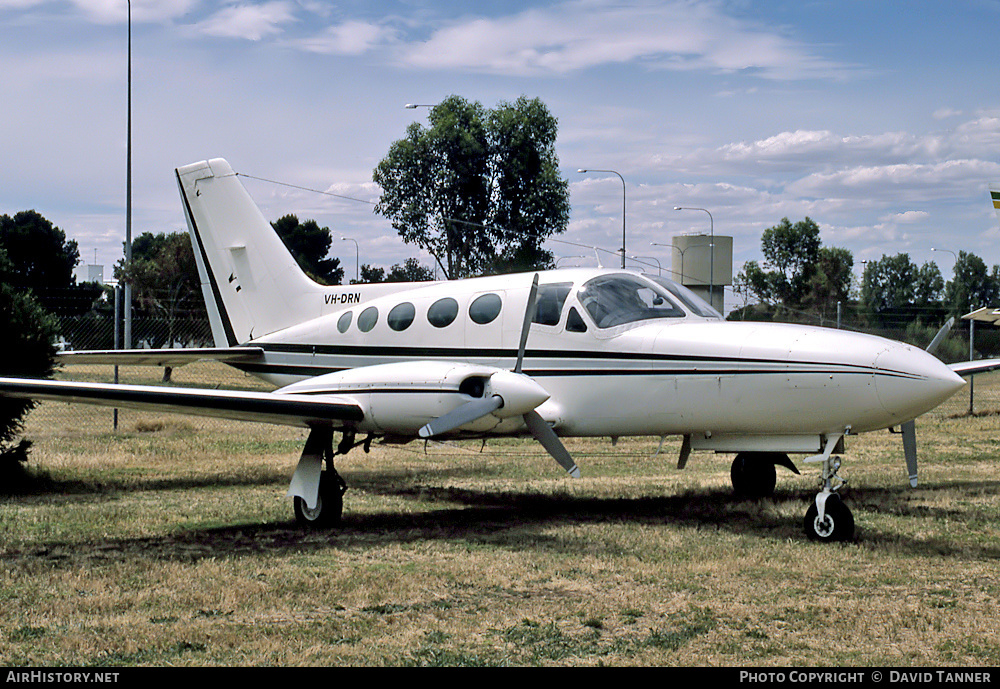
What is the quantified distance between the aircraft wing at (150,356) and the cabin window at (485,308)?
3820mm

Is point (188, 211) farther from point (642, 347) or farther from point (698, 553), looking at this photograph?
point (698, 553)

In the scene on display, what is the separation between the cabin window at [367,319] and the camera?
1199 centimetres

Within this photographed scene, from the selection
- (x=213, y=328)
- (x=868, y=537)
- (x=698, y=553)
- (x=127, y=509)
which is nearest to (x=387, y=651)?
(x=698, y=553)

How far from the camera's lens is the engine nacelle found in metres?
9.30

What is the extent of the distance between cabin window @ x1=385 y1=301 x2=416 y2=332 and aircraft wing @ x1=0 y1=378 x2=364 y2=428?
216cm

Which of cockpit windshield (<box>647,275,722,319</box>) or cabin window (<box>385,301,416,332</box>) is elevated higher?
cockpit windshield (<box>647,275,722,319</box>)

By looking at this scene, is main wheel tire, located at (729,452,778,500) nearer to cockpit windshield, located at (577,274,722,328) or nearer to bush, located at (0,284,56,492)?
cockpit windshield, located at (577,274,722,328)

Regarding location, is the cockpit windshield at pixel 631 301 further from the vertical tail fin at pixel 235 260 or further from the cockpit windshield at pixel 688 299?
the vertical tail fin at pixel 235 260

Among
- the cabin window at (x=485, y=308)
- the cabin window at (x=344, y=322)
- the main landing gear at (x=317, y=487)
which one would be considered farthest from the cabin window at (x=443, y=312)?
the main landing gear at (x=317, y=487)

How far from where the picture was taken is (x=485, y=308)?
36.2ft

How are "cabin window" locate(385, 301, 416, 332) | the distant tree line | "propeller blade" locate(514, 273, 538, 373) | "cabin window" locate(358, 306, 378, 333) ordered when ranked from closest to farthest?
"propeller blade" locate(514, 273, 538, 373) < "cabin window" locate(385, 301, 416, 332) < "cabin window" locate(358, 306, 378, 333) < the distant tree line

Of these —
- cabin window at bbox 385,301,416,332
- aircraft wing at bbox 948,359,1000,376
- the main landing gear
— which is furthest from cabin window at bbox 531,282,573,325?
aircraft wing at bbox 948,359,1000,376

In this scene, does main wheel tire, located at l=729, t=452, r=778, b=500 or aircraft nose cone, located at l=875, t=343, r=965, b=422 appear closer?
aircraft nose cone, located at l=875, t=343, r=965, b=422

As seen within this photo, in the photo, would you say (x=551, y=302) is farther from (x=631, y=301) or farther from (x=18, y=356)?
(x=18, y=356)
